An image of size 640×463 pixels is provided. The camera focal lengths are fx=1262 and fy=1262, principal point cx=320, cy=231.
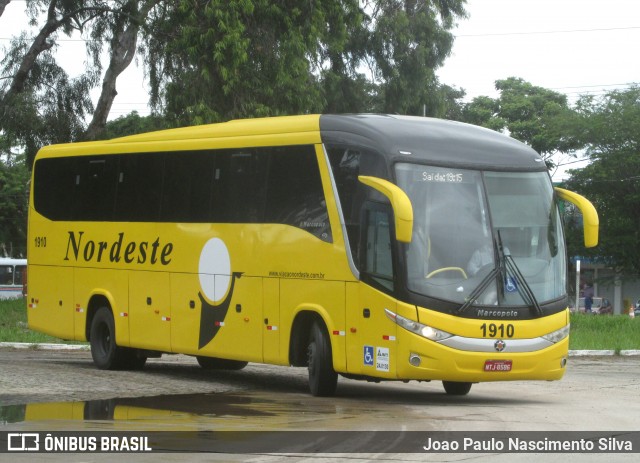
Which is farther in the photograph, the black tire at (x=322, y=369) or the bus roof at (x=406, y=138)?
the black tire at (x=322, y=369)

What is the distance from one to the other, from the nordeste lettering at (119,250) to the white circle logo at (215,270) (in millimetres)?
920

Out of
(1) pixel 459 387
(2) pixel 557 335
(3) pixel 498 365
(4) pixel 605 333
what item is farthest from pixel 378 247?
(4) pixel 605 333

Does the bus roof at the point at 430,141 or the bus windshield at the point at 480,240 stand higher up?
the bus roof at the point at 430,141

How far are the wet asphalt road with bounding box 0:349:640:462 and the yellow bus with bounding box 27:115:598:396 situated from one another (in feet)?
1.96

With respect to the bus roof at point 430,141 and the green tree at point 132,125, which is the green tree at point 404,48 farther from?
the bus roof at point 430,141

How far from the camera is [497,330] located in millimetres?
14875

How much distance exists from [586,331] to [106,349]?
16.2 meters

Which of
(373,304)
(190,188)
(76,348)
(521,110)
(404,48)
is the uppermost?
(521,110)

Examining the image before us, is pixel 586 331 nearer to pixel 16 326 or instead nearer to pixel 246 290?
pixel 16 326

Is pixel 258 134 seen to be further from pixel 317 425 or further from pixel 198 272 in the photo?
pixel 317 425

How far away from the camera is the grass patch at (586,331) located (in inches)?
1106

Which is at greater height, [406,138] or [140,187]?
[406,138]

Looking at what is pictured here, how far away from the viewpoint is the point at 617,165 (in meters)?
66.6

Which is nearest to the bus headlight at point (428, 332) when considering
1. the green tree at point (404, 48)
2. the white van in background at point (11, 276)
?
the green tree at point (404, 48)
